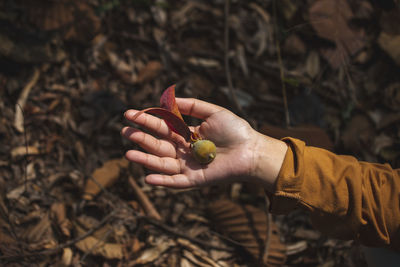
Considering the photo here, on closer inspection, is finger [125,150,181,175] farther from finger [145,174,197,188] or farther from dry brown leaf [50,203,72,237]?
dry brown leaf [50,203,72,237]

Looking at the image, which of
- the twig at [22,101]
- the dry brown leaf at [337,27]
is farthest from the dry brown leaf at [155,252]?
the dry brown leaf at [337,27]

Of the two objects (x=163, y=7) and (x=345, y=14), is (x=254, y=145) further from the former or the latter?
(x=163, y=7)

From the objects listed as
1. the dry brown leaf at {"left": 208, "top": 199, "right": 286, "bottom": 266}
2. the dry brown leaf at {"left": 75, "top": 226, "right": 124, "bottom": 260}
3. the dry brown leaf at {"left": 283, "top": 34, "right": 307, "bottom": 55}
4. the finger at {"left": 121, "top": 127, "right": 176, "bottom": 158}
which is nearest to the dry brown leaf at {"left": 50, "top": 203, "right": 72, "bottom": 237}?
the dry brown leaf at {"left": 75, "top": 226, "right": 124, "bottom": 260}

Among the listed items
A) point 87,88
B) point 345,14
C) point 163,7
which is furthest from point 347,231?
point 163,7

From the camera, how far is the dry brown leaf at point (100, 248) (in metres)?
1.72

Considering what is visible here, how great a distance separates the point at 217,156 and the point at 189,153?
175mm

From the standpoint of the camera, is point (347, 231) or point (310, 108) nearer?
point (347, 231)

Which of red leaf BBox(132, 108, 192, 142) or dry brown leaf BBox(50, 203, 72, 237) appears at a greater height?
red leaf BBox(132, 108, 192, 142)

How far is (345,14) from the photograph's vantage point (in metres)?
2.28

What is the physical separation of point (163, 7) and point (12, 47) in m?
1.36

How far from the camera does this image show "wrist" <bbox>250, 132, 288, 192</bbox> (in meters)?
1.44

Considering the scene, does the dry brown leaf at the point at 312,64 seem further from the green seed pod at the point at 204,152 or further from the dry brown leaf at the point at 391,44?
the green seed pod at the point at 204,152

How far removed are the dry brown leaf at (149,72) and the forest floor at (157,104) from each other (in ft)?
0.04

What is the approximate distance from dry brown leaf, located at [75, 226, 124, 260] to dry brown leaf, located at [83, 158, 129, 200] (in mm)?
297
